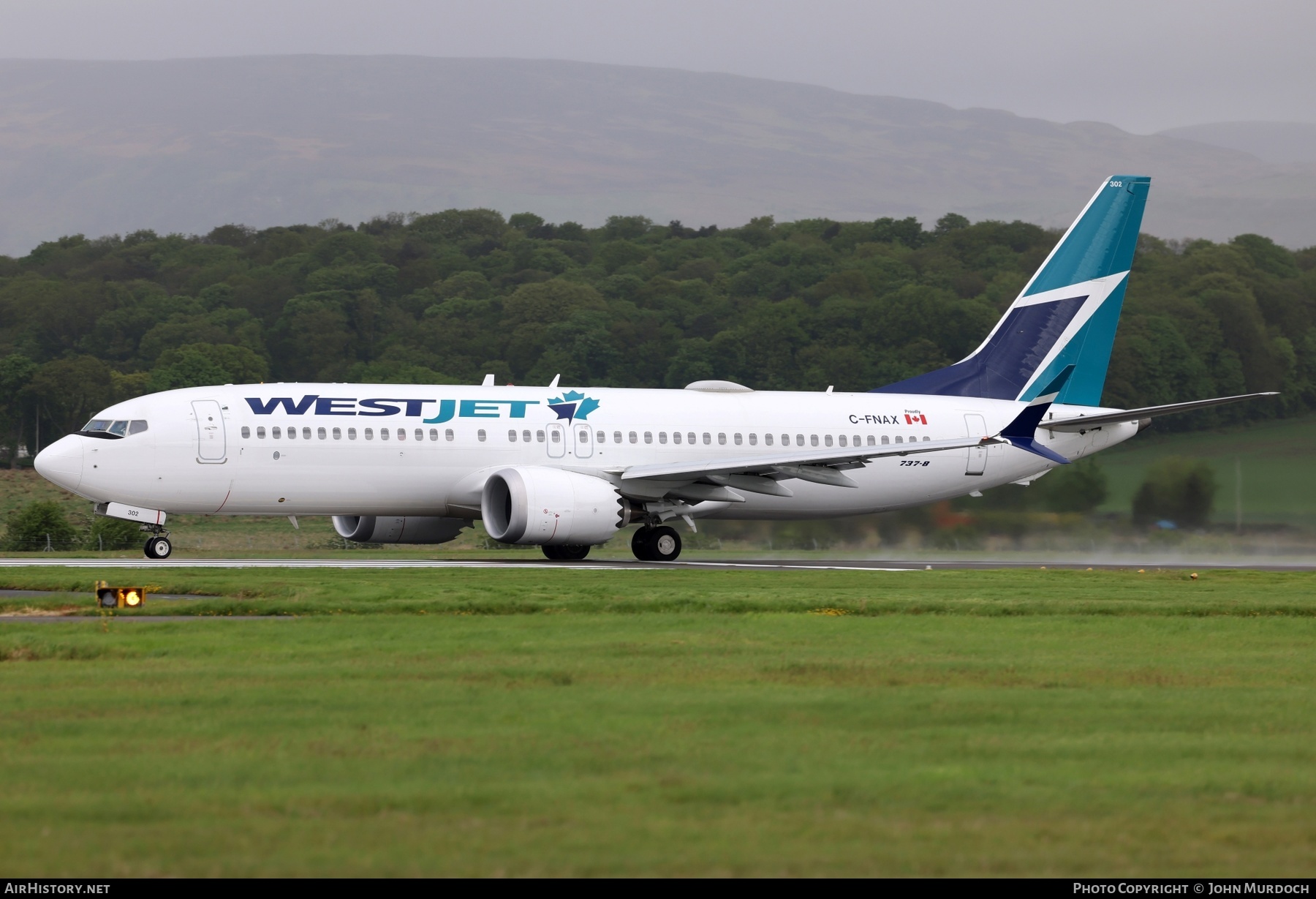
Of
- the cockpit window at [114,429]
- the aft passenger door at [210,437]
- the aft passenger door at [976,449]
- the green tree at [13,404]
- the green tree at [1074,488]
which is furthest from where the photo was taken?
the green tree at [13,404]

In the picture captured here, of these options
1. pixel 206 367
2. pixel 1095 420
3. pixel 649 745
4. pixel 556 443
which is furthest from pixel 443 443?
pixel 206 367

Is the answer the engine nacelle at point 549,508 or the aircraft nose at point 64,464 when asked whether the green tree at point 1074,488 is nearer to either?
the engine nacelle at point 549,508

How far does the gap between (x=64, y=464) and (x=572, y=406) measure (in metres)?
9.89

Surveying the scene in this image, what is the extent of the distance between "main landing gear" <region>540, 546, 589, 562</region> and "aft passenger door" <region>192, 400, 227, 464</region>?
274 inches

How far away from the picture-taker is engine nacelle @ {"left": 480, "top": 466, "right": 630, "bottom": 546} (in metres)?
30.6

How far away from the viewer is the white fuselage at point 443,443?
3017 centimetres

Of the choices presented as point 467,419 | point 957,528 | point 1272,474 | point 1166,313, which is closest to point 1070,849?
point 467,419

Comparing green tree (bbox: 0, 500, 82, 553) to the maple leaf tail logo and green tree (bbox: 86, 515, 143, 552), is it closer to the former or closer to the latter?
green tree (bbox: 86, 515, 143, 552)

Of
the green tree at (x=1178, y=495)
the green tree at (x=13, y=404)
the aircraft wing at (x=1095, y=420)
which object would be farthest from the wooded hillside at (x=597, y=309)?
the aircraft wing at (x=1095, y=420)

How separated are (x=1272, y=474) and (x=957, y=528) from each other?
28.7 feet

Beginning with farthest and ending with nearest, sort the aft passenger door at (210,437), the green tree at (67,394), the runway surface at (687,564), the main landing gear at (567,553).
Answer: the green tree at (67,394) < the main landing gear at (567,553) < the aft passenger door at (210,437) < the runway surface at (687,564)

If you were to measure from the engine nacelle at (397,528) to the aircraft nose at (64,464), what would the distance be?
584 cm

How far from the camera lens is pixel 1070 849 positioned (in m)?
7.16


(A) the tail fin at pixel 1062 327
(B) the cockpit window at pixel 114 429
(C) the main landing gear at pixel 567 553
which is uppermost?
(A) the tail fin at pixel 1062 327
